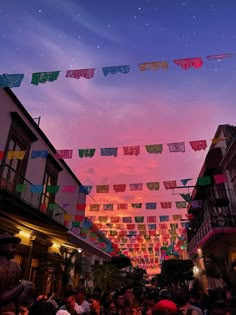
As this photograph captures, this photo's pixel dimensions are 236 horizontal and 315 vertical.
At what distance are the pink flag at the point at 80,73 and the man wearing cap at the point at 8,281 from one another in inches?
251

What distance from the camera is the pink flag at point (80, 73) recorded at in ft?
Result: 26.8

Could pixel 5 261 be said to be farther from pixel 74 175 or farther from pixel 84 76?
pixel 74 175

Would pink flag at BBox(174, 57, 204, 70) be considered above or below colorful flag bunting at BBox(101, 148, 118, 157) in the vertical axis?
above

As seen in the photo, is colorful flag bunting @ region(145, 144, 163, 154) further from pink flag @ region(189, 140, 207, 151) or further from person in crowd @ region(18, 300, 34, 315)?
person in crowd @ region(18, 300, 34, 315)

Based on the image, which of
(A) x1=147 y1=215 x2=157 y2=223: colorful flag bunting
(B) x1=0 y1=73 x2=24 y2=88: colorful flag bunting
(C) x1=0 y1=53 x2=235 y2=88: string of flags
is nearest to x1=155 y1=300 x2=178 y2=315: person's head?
(C) x1=0 y1=53 x2=235 y2=88: string of flags

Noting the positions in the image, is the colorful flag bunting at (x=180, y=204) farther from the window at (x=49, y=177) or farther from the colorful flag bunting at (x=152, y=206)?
the window at (x=49, y=177)

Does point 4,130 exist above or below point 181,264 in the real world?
above

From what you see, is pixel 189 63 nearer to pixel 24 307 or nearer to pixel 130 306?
pixel 130 306

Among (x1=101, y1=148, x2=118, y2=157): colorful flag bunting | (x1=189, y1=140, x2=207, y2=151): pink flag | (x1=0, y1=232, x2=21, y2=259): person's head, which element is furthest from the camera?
(x1=101, y1=148, x2=118, y2=157): colorful flag bunting

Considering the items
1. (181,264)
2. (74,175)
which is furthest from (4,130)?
(181,264)

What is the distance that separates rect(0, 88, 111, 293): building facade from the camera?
10812 millimetres

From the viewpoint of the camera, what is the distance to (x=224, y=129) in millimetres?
17812

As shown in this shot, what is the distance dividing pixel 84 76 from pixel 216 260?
1212 centimetres

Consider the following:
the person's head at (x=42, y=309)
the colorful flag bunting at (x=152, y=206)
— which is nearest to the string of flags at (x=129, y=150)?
the colorful flag bunting at (x=152, y=206)
